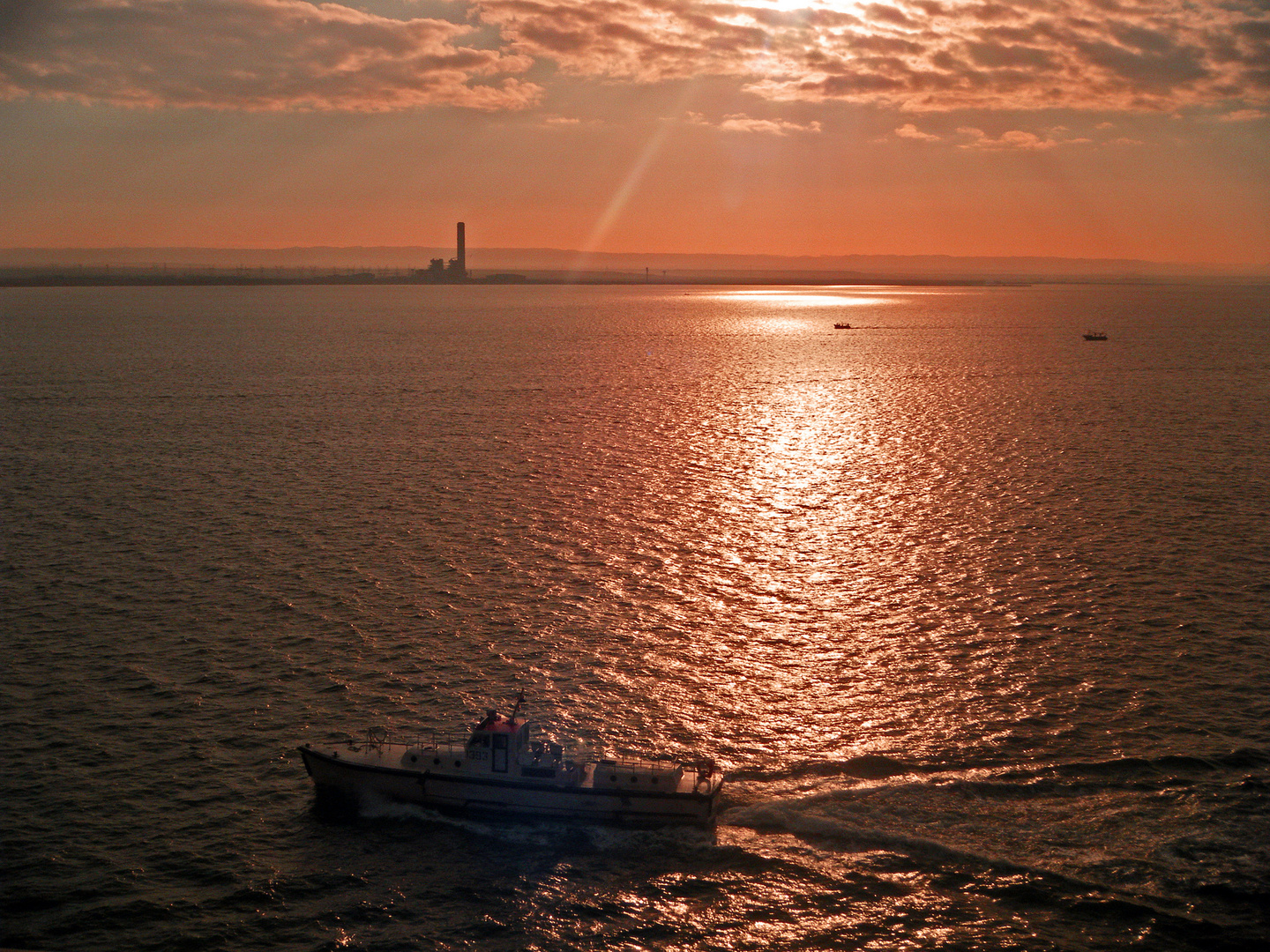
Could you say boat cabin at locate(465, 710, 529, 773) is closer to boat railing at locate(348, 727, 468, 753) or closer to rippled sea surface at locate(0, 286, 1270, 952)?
boat railing at locate(348, 727, 468, 753)

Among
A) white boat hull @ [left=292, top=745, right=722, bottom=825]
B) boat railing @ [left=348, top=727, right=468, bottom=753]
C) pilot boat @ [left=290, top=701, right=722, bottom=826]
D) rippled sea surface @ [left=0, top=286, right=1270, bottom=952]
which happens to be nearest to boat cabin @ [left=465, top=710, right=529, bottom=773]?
pilot boat @ [left=290, top=701, right=722, bottom=826]

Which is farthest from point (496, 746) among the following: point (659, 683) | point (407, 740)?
point (659, 683)

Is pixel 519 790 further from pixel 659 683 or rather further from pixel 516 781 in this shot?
pixel 659 683

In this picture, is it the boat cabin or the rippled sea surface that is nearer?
the rippled sea surface

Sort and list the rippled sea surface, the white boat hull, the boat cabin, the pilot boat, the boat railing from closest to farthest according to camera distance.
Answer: the rippled sea surface
the white boat hull
the pilot boat
the boat cabin
the boat railing

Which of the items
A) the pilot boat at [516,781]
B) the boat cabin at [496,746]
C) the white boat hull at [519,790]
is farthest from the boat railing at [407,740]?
the boat cabin at [496,746]

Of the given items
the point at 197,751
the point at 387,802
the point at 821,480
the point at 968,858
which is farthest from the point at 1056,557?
the point at 197,751
